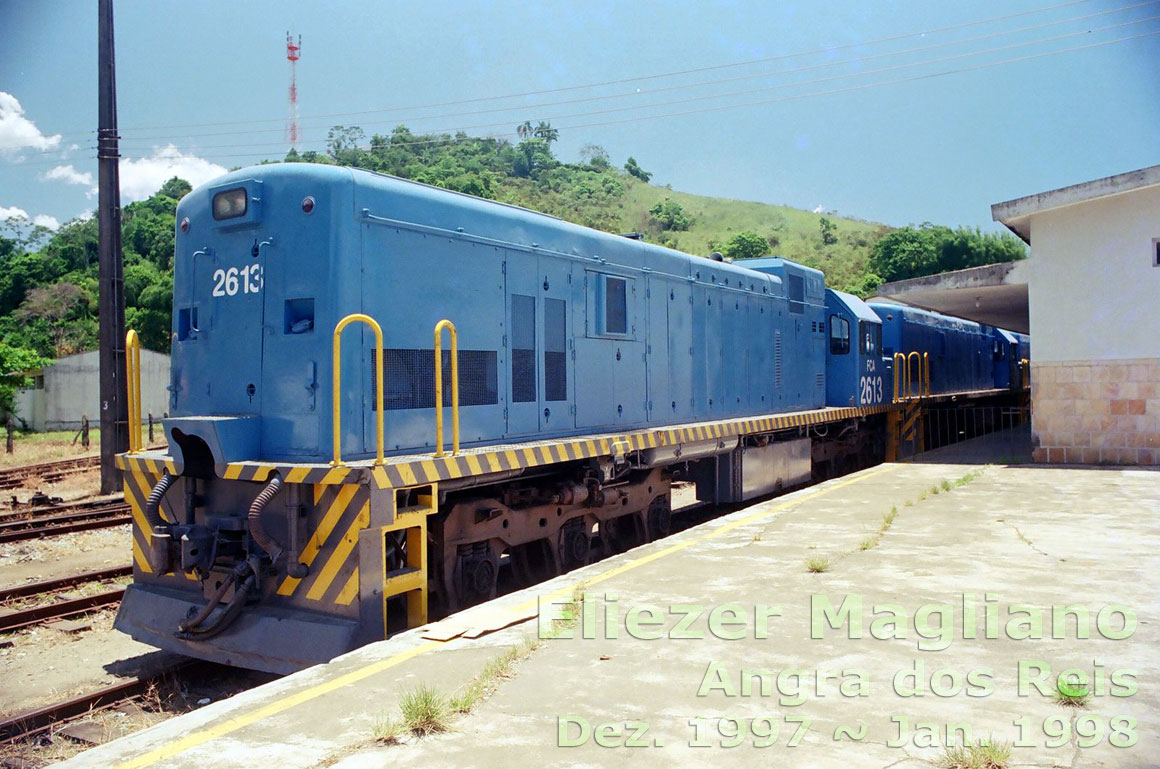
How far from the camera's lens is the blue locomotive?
5.33 metres

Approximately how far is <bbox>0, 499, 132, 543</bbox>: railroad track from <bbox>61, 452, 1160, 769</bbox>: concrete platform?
302 inches

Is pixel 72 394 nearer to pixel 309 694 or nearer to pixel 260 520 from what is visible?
pixel 260 520

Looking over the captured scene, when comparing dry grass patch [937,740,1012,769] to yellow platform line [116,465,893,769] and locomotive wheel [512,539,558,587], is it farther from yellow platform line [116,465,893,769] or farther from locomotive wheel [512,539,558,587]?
locomotive wheel [512,539,558,587]

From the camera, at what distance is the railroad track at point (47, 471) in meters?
15.7

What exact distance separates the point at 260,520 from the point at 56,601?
3.85m

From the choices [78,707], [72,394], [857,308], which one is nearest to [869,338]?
[857,308]

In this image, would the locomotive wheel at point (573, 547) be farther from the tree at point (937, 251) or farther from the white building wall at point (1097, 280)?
the tree at point (937, 251)

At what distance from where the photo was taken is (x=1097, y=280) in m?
13.2

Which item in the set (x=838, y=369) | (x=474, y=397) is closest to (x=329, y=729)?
(x=474, y=397)

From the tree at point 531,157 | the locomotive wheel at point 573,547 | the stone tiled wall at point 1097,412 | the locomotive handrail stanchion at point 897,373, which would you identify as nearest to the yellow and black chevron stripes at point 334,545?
the locomotive wheel at point 573,547

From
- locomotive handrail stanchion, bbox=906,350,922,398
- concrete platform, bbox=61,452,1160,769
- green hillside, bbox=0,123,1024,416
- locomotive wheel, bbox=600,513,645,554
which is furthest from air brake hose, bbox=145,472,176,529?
green hillside, bbox=0,123,1024,416

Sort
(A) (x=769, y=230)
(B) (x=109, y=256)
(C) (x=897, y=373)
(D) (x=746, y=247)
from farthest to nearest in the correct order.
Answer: (A) (x=769, y=230) < (D) (x=746, y=247) < (C) (x=897, y=373) < (B) (x=109, y=256)

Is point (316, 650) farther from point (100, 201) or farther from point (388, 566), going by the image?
point (100, 201)

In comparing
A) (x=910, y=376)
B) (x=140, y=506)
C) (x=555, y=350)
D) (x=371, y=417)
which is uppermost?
(x=555, y=350)
